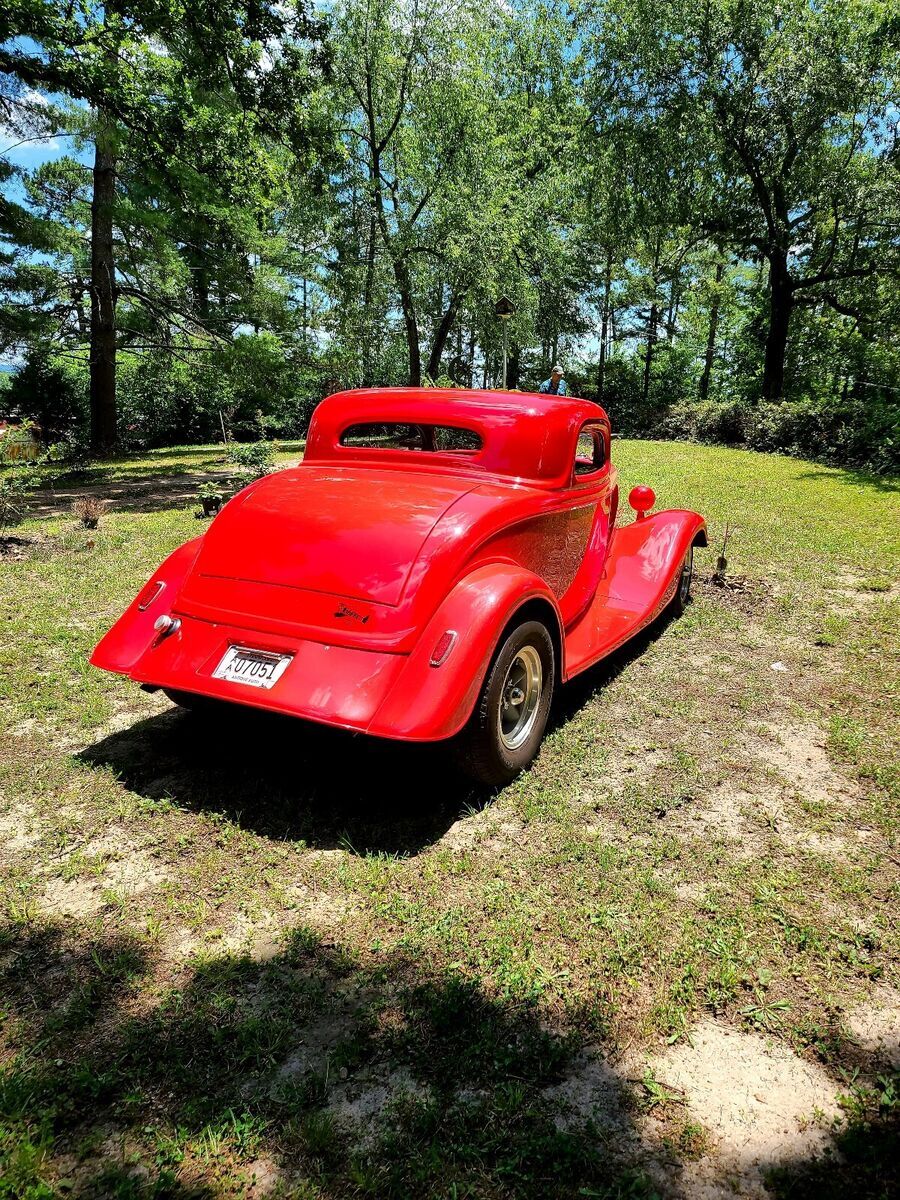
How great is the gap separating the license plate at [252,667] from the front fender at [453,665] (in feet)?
1.70

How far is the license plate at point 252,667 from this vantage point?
2.86 m

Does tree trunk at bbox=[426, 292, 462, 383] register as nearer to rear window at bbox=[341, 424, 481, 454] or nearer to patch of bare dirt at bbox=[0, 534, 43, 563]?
patch of bare dirt at bbox=[0, 534, 43, 563]

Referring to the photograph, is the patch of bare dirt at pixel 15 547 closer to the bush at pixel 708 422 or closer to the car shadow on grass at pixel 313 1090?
the car shadow on grass at pixel 313 1090

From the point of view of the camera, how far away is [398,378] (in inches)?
1112

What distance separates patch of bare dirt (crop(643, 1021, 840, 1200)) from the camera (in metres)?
1.64

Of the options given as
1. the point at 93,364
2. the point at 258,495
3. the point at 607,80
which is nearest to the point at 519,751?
the point at 258,495

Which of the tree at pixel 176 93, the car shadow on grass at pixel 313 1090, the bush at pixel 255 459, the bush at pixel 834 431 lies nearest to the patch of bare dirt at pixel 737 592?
the car shadow on grass at pixel 313 1090

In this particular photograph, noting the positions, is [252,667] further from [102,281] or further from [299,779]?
[102,281]

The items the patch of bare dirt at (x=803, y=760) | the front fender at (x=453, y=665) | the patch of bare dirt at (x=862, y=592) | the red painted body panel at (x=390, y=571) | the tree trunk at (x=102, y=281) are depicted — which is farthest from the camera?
the tree trunk at (x=102, y=281)

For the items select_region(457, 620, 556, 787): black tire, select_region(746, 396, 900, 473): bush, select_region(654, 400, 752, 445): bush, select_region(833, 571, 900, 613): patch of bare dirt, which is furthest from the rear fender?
select_region(654, 400, 752, 445): bush

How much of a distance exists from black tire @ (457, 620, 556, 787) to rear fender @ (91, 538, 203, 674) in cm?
161

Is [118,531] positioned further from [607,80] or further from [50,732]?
[607,80]

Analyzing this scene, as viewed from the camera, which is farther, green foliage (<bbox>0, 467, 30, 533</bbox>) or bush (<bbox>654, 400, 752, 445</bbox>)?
bush (<bbox>654, 400, 752, 445</bbox>)

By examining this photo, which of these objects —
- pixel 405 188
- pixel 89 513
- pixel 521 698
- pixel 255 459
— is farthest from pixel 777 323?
pixel 521 698
